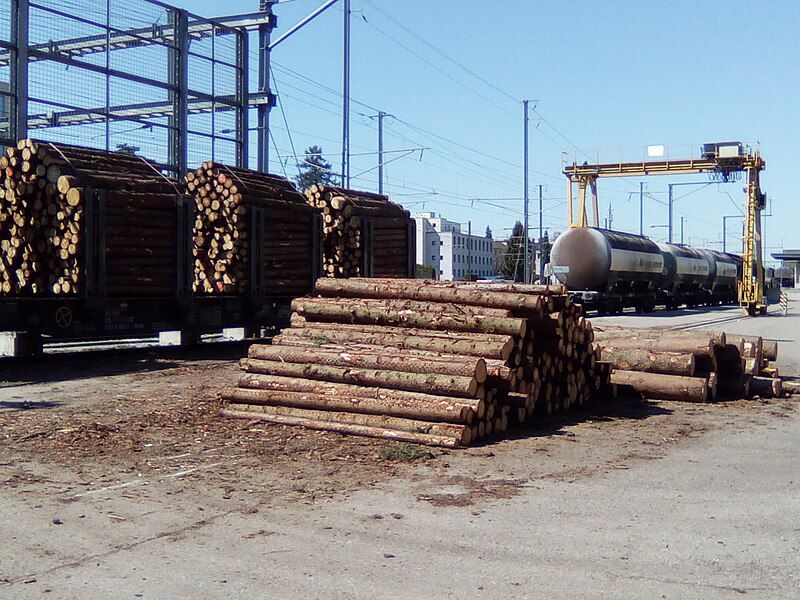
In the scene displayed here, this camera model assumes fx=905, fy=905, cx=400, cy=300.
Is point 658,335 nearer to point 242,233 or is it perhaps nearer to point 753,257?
point 242,233

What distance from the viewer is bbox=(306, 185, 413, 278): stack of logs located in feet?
71.6

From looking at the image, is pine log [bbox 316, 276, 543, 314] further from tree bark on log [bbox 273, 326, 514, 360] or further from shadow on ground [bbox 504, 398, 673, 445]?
shadow on ground [bbox 504, 398, 673, 445]

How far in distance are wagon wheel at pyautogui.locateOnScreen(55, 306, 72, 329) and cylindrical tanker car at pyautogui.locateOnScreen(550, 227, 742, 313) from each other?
2607 centimetres

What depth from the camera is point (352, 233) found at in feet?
72.1

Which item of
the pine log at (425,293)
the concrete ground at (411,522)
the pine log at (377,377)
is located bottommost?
the concrete ground at (411,522)

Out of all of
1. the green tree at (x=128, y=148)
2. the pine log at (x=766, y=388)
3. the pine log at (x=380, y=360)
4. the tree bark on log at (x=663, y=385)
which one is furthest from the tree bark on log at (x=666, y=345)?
the green tree at (x=128, y=148)

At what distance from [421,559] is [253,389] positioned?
5.05 metres

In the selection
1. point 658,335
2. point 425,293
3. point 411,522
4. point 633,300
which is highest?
point 633,300

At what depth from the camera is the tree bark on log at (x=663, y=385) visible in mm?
12156

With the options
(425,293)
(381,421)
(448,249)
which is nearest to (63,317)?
(425,293)

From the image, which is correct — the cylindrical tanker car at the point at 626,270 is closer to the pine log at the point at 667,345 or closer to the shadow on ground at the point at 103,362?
the shadow on ground at the point at 103,362

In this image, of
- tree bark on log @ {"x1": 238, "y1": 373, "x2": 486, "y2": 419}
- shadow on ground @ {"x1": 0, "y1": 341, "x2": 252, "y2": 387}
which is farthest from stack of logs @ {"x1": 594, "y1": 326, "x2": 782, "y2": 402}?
shadow on ground @ {"x1": 0, "y1": 341, "x2": 252, "y2": 387}

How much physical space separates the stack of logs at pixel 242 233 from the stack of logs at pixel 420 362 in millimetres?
6999

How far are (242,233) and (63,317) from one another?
451 centimetres
